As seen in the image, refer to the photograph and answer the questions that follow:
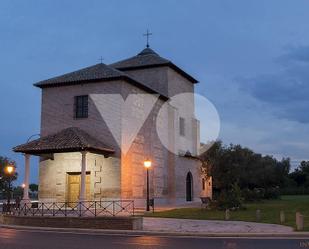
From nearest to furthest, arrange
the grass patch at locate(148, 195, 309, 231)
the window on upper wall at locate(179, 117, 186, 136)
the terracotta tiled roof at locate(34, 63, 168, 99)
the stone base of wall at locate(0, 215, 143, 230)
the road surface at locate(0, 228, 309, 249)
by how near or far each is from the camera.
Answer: the road surface at locate(0, 228, 309, 249) < the stone base of wall at locate(0, 215, 143, 230) < the grass patch at locate(148, 195, 309, 231) < the terracotta tiled roof at locate(34, 63, 168, 99) < the window on upper wall at locate(179, 117, 186, 136)

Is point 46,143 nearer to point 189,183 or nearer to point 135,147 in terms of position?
point 135,147

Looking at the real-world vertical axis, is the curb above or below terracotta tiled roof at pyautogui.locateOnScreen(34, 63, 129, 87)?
below

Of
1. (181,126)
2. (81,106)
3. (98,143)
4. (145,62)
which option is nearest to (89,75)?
(81,106)

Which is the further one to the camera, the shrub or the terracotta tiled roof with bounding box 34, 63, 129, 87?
the terracotta tiled roof with bounding box 34, 63, 129, 87

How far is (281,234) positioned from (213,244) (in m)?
3.97

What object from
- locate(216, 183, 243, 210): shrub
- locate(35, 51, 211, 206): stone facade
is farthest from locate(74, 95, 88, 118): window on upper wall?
locate(216, 183, 243, 210): shrub

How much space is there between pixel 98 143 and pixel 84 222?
13.1 metres

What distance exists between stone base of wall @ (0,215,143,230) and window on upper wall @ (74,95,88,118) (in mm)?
13502

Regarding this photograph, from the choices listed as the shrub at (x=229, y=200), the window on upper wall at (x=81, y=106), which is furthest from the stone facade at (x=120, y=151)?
the shrub at (x=229, y=200)

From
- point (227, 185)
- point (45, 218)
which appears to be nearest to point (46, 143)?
point (45, 218)

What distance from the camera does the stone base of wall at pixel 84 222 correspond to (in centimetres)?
2133

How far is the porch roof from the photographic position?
108 ft

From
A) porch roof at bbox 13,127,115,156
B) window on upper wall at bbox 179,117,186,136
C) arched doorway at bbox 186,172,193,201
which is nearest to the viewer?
porch roof at bbox 13,127,115,156

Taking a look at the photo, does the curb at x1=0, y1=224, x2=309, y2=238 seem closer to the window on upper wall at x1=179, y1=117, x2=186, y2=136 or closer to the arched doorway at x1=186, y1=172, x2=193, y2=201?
the window on upper wall at x1=179, y1=117, x2=186, y2=136
